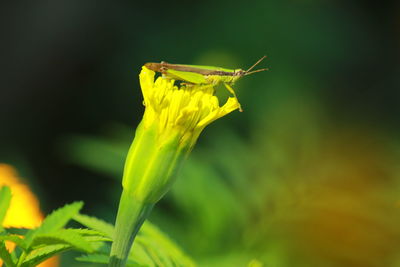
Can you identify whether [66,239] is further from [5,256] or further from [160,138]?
[160,138]

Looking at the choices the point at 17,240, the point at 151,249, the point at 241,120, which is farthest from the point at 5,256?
the point at 241,120

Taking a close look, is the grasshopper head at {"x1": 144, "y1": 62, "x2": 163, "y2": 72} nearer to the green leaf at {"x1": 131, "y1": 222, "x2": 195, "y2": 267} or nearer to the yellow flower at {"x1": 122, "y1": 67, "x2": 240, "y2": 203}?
the yellow flower at {"x1": 122, "y1": 67, "x2": 240, "y2": 203}

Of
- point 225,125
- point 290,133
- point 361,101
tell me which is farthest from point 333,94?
point 290,133

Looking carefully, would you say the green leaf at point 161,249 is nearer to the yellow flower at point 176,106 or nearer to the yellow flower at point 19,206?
the yellow flower at point 176,106

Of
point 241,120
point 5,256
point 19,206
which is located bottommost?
point 5,256

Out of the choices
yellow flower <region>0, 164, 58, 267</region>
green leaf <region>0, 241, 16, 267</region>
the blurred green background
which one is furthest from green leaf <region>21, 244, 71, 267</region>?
yellow flower <region>0, 164, 58, 267</region>

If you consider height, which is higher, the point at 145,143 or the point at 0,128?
the point at 0,128

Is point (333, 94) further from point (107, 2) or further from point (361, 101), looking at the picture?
point (107, 2)
